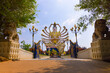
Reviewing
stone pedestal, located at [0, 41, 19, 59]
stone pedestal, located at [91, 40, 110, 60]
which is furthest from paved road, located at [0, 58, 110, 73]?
stone pedestal, located at [0, 41, 19, 59]

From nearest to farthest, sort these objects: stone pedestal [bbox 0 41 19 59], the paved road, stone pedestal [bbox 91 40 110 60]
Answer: the paved road
stone pedestal [bbox 91 40 110 60]
stone pedestal [bbox 0 41 19 59]

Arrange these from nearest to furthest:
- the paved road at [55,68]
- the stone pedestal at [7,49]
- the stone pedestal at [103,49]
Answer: the paved road at [55,68] < the stone pedestal at [103,49] < the stone pedestal at [7,49]

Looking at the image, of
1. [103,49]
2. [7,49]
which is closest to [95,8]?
[103,49]

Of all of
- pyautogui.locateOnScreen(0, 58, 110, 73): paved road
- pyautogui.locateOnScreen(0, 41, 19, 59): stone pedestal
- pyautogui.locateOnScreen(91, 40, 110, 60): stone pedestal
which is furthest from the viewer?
pyautogui.locateOnScreen(0, 41, 19, 59): stone pedestal

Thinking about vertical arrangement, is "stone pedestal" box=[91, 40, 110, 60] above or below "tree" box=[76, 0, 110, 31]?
below

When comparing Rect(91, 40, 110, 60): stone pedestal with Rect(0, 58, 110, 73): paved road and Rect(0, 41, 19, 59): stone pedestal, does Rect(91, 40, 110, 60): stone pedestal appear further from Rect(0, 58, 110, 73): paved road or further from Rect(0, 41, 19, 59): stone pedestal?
Rect(0, 41, 19, 59): stone pedestal

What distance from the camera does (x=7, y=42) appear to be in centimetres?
733

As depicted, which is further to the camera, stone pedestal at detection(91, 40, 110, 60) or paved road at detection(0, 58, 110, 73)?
stone pedestal at detection(91, 40, 110, 60)

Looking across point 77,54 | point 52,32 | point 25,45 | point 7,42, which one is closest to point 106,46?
point 77,54

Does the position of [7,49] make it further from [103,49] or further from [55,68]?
[103,49]

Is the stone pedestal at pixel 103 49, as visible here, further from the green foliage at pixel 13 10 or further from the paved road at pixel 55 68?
the green foliage at pixel 13 10

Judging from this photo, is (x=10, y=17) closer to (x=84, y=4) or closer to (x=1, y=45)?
(x=1, y=45)

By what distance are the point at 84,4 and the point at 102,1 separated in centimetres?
149

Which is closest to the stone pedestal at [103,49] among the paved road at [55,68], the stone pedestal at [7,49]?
the paved road at [55,68]
